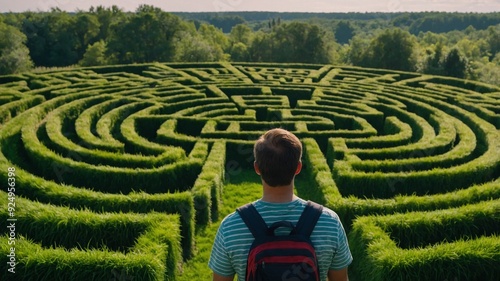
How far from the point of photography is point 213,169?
48.8 feet

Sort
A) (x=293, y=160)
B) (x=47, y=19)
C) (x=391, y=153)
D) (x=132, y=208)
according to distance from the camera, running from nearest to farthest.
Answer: (x=293, y=160) < (x=132, y=208) < (x=391, y=153) < (x=47, y=19)

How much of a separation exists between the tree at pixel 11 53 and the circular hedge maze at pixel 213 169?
23.9 m

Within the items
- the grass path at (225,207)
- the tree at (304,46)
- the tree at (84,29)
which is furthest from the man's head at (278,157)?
the tree at (84,29)

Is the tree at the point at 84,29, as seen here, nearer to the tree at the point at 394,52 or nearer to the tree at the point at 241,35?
the tree at the point at 241,35

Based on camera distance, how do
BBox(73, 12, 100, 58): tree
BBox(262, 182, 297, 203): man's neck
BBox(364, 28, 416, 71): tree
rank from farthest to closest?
A: 1. BBox(73, 12, 100, 58): tree
2. BBox(364, 28, 416, 71): tree
3. BBox(262, 182, 297, 203): man's neck

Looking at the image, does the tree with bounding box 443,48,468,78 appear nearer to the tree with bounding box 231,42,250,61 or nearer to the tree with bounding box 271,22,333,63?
the tree with bounding box 271,22,333,63

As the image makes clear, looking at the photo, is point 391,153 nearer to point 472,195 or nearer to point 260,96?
point 472,195

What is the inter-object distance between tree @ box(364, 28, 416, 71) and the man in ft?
174

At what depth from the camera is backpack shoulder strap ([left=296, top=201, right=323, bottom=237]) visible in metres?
4.73

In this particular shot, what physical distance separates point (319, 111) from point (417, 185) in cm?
933

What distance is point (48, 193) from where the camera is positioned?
12094 mm

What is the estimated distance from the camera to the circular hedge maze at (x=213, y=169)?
9.26m

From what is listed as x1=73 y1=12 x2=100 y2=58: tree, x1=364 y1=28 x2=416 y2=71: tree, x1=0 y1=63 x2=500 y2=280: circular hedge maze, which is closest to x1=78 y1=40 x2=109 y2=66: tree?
x1=73 y1=12 x2=100 y2=58: tree

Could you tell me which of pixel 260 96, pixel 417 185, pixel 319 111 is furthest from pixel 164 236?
pixel 260 96
